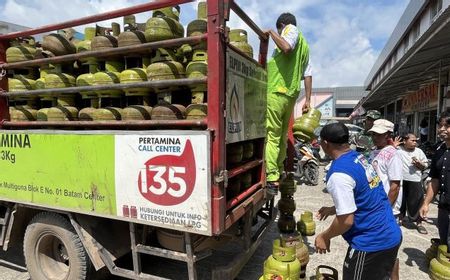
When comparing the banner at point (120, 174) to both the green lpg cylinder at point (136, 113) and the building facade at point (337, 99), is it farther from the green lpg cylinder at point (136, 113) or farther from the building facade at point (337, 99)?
the building facade at point (337, 99)

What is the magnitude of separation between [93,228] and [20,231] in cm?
123

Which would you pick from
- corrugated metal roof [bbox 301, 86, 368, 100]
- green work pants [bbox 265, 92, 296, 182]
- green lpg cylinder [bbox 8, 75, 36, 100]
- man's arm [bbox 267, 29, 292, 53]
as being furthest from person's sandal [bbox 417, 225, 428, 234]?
corrugated metal roof [bbox 301, 86, 368, 100]

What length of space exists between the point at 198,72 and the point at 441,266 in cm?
339

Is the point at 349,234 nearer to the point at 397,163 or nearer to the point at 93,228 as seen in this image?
the point at 397,163

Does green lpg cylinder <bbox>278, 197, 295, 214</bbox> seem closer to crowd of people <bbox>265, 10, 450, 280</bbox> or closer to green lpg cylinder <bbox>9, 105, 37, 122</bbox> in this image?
crowd of people <bbox>265, 10, 450, 280</bbox>

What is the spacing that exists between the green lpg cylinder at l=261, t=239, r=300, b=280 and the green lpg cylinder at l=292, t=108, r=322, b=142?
1785 millimetres

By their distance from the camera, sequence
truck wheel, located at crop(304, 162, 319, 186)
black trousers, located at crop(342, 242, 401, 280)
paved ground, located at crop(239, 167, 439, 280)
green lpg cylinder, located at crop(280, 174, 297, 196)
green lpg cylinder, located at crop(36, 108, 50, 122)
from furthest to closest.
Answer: truck wheel, located at crop(304, 162, 319, 186) → green lpg cylinder, located at crop(280, 174, 297, 196) → paved ground, located at crop(239, 167, 439, 280) → green lpg cylinder, located at crop(36, 108, 50, 122) → black trousers, located at crop(342, 242, 401, 280)

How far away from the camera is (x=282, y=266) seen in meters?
2.96

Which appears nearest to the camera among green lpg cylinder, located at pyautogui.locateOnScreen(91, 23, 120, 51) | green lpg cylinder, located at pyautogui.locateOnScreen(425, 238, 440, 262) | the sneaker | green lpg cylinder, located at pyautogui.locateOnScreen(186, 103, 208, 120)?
green lpg cylinder, located at pyautogui.locateOnScreen(186, 103, 208, 120)

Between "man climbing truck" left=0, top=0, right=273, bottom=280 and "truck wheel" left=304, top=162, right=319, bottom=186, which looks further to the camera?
"truck wheel" left=304, top=162, right=319, bottom=186

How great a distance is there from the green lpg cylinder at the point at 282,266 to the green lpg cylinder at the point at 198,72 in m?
1.55

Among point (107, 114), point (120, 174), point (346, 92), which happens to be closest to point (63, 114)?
point (107, 114)

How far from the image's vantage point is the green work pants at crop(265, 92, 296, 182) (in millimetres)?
3928

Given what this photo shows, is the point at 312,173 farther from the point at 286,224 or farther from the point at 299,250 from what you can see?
the point at 299,250
